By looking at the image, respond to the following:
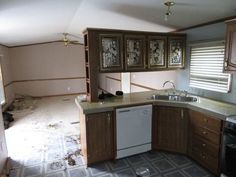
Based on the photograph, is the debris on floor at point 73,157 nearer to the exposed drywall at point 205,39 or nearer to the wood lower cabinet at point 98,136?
the wood lower cabinet at point 98,136

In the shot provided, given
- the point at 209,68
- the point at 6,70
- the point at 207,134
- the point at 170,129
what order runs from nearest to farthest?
the point at 207,134, the point at 170,129, the point at 209,68, the point at 6,70

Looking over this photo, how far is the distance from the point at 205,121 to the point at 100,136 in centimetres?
155

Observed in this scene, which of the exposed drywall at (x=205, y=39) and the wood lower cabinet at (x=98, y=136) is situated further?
the exposed drywall at (x=205, y=39)

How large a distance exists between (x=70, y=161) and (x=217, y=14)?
127 inches

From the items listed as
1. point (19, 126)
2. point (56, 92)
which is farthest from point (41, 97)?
point (19, 126)

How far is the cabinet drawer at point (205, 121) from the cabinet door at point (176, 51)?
1214mm

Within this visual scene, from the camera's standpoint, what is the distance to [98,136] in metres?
2.77

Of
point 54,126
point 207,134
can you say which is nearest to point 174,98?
point 207,134

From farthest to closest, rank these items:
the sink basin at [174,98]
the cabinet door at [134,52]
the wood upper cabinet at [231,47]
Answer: the sink basin at [174,98]
the cabinet door at [134,52]
the wood upper cabinet at [231,47]

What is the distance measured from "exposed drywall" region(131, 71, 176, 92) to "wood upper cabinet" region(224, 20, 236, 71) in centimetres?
162

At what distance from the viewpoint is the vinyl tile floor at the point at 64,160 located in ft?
8.71

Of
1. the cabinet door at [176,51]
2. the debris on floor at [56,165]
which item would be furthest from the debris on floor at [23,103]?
the cabinet door at [176,51]

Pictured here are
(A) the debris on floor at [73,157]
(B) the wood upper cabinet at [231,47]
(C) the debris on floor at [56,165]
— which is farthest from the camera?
(A) the debris on floor at [73,157]

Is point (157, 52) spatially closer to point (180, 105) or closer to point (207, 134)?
point (180, 105)
